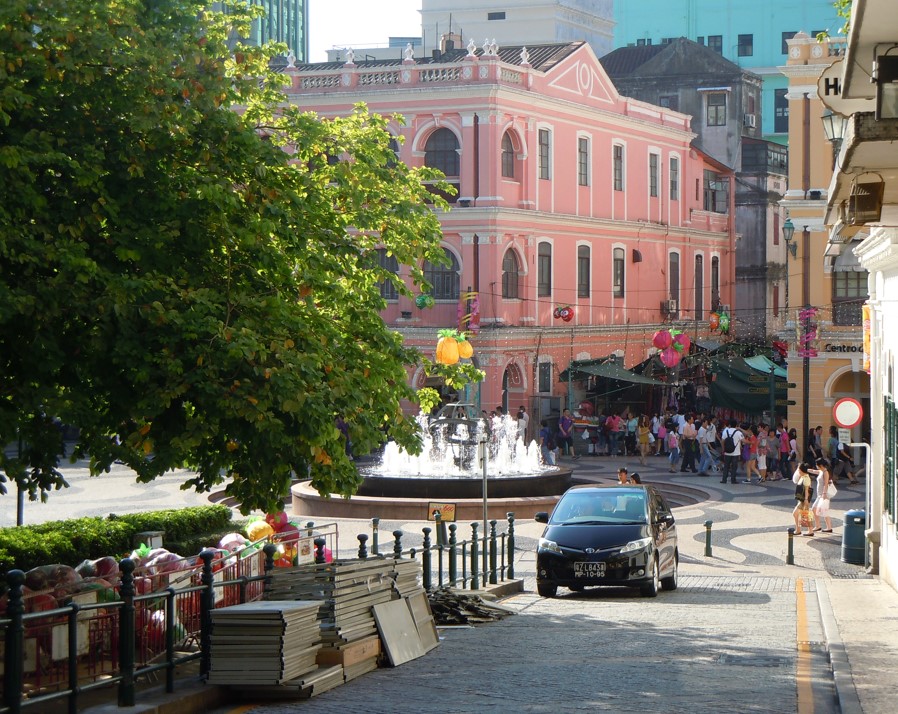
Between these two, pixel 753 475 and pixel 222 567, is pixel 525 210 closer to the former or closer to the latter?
pixel 753 475

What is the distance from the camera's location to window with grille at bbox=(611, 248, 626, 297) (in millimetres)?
56125

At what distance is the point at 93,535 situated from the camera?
64.7ft

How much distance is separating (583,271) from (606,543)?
3426cm

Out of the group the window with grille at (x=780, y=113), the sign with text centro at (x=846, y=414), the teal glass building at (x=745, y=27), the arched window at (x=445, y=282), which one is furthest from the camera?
the teal glass building at (x=745, y=27)

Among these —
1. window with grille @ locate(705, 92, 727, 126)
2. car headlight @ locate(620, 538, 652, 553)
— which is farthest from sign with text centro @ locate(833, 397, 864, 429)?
window with grille @ locate(705, 92, 727, 126)

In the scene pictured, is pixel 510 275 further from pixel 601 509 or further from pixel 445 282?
pixel 601 509

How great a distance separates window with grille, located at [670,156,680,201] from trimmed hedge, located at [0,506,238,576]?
39.3 m

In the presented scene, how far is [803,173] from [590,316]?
12.5 meters

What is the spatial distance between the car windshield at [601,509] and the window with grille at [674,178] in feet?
133

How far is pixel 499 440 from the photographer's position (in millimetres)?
40156

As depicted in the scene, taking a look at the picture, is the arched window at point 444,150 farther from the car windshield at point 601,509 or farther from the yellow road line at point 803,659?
the yellow road line at point 803,659

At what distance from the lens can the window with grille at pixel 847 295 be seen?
43.5m

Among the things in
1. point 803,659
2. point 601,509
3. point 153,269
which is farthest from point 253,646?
point 601,509

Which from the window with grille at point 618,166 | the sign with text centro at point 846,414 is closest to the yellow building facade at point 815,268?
the window with grille at point 618,166
